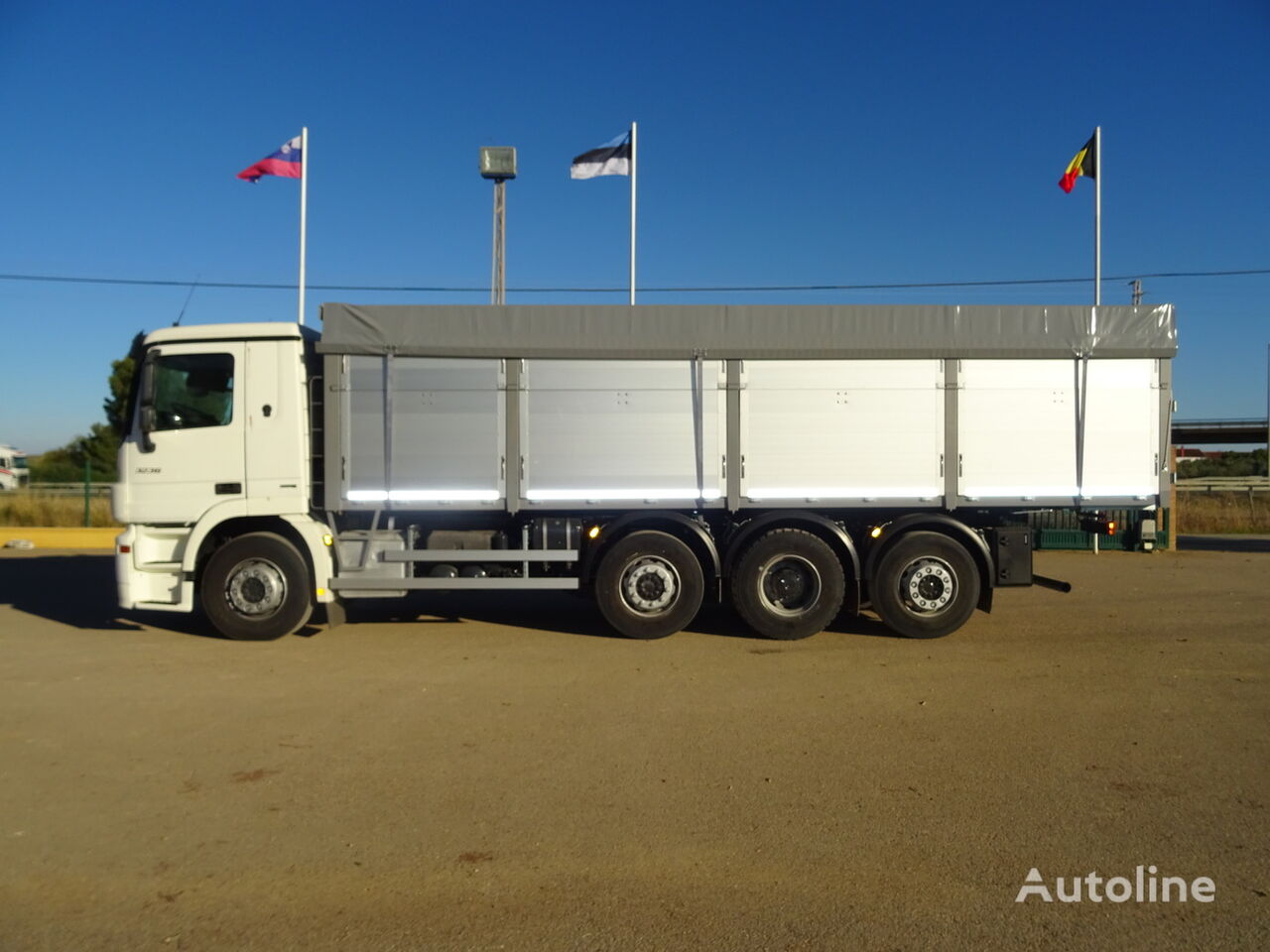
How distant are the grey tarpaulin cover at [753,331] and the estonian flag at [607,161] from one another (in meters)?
8.46

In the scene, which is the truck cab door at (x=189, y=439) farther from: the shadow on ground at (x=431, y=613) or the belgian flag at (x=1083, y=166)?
the belgian flag at (x=1083, y=166)

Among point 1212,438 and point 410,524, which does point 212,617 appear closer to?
point 410,524

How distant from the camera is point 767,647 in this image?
863 centimetres

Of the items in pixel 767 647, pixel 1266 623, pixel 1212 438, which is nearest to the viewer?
pixel 767 647

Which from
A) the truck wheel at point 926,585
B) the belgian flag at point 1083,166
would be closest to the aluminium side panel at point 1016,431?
the truck wheel at point 926,585

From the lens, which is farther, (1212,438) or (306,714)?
(1212,438)

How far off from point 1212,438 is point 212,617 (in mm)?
67776

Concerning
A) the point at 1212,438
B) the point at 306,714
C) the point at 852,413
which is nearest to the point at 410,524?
the point at 306,714

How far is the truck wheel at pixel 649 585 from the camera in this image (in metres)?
8.73

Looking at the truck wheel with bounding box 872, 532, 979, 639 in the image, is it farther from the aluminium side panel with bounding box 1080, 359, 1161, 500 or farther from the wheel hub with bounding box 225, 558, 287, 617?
the wheel hub with bounding box 225, 558, 287, 617

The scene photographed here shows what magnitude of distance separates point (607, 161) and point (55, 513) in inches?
715

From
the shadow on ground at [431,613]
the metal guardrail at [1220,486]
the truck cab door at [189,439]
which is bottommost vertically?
the shadow on ground at [431,613]

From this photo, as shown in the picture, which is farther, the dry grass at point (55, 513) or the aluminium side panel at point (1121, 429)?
the dry grass at point (55, 513)

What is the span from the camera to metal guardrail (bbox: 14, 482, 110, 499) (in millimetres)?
25062
